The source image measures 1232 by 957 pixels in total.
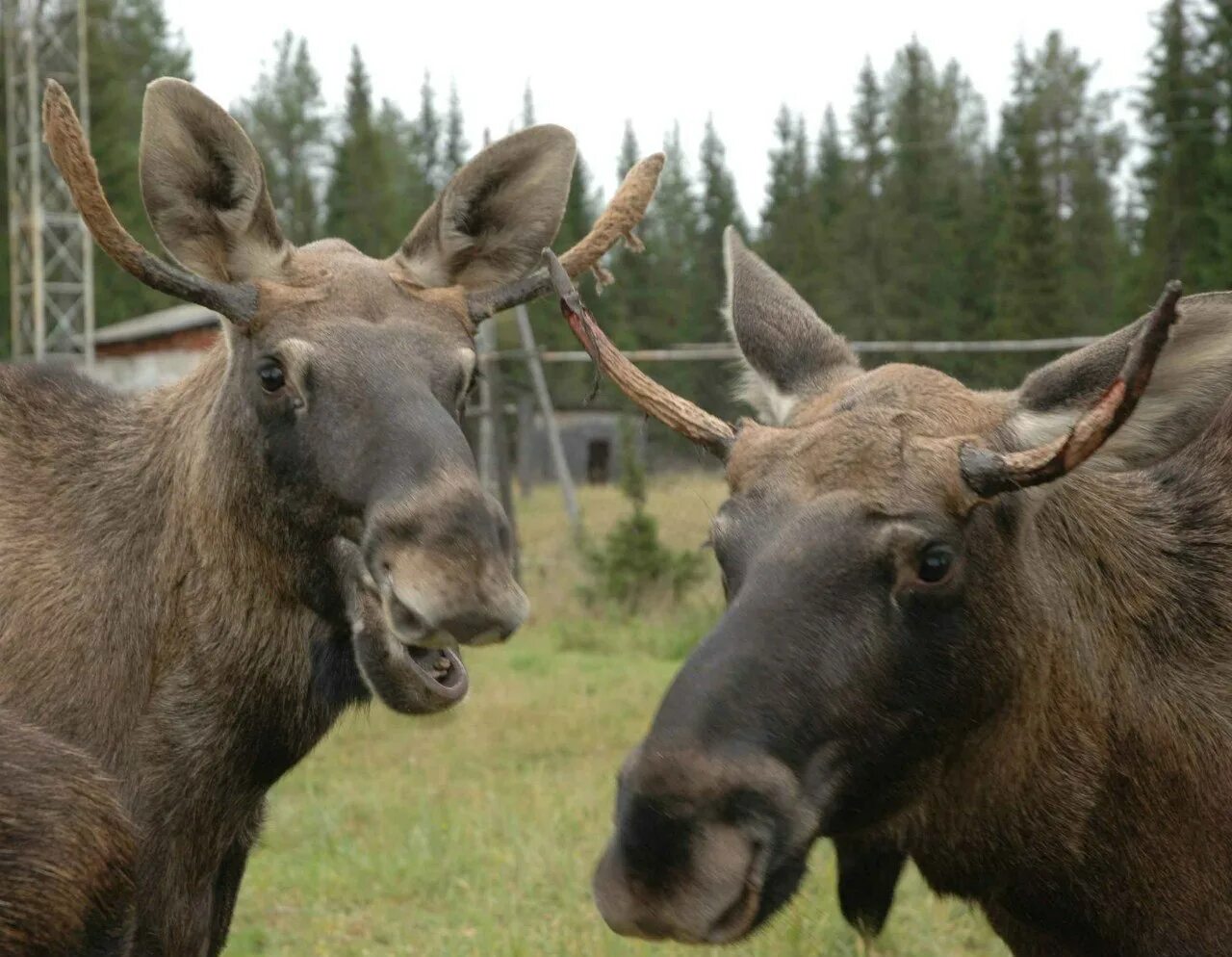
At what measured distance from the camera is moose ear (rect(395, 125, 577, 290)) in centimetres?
439

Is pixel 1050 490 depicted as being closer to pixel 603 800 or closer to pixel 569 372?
pixel 603 800

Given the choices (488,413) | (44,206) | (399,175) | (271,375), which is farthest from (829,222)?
(271,375)

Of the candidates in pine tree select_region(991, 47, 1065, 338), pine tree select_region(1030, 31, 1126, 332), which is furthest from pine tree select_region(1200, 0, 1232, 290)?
pine tree select_region(1030, 31, 1126, 332)

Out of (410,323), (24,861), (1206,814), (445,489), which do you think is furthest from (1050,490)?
(24,861)

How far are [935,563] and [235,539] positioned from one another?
74.0 inches

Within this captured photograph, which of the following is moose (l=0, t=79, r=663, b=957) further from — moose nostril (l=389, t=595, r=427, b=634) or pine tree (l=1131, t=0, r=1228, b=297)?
pine tree (l=1131, t=0, r=1228, b=297)

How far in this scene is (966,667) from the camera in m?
3.05

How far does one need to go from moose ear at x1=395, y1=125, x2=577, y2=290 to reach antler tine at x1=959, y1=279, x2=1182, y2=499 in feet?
6.30

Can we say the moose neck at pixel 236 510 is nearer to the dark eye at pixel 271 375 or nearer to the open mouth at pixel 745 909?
the dark eye at pixel 271 375

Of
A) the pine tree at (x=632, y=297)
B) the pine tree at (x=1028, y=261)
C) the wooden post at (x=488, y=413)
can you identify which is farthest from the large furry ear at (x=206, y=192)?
the pine tree at (x=632, y=297)

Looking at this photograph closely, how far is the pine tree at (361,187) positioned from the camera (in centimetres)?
4694

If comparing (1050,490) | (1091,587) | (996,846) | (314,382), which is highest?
(314,382)

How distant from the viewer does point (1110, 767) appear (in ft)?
10.8

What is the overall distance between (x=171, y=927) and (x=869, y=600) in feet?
6.53
